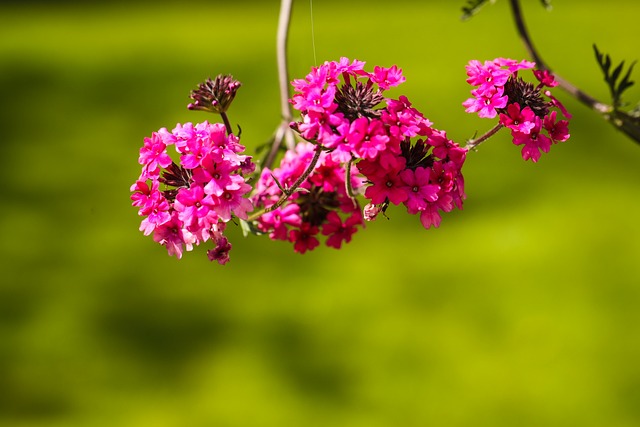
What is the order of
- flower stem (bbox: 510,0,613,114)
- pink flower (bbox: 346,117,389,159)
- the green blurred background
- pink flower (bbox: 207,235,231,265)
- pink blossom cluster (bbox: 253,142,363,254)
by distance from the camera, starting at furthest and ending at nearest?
the green blurred background
flower stem (bbox: 510,0,613,114)
pink blossom cluster (bbox: 253,142,363,254)
pink flower (bbox: 207,235,231,265)
pink flower (bbox: 346,117,389,159)

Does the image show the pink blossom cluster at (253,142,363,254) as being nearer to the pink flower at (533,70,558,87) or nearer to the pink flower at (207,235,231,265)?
the pink flower at (207,235,231,265)

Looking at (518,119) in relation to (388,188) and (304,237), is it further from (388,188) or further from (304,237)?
(304,237)

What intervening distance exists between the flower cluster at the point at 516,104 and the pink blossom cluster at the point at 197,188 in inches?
8.2

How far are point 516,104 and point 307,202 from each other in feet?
0.89

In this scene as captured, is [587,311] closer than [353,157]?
No

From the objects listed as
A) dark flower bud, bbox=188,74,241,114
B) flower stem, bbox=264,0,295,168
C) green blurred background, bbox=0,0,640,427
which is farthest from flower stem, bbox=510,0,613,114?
green blurred background, bbox=0,0,640,427

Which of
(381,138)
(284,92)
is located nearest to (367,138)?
(381,138)

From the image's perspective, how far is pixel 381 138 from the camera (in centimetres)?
62

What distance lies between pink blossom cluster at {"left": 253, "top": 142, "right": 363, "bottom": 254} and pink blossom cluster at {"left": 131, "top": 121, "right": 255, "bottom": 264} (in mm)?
125

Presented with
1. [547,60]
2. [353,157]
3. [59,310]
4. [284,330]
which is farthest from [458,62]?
[353,157]

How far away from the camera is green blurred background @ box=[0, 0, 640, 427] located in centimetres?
215

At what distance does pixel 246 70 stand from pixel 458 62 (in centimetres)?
82

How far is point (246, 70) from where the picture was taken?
3.18 metres

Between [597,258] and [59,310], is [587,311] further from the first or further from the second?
[59,310]
